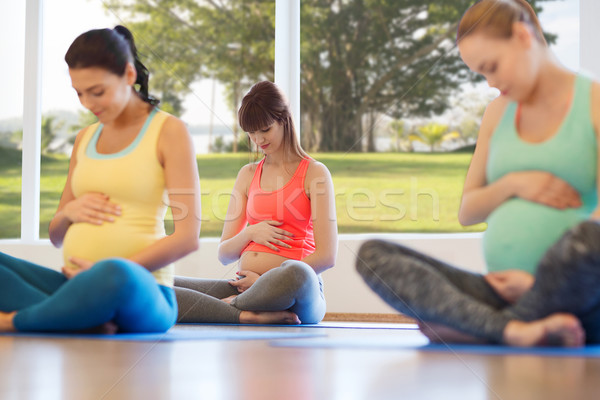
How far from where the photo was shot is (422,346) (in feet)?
2.68

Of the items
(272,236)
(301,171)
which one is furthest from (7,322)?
(301,171)

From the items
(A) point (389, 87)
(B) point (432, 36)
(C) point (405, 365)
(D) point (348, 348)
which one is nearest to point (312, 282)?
(D) point (348, 348)

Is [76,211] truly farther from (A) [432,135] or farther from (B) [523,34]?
(A) [432,135]

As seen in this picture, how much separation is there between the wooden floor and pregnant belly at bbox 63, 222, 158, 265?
12 cm

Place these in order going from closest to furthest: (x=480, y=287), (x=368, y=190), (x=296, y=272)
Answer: (x=480, y=287) → (x=296, y=272) → (x=368, y=190)

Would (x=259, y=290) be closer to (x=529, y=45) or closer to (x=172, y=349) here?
(x=172, y=349)

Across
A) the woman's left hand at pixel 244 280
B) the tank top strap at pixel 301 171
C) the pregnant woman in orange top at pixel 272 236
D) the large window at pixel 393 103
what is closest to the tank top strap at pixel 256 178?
the pregnant woman in orange top at pixel 272 236

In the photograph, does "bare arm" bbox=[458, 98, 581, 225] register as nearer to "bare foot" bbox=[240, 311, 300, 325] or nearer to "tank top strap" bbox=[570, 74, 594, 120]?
"tank top strap" bbox=[570, 74, 594, 120]

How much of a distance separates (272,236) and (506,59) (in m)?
0.87

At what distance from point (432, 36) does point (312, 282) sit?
125 centimetres

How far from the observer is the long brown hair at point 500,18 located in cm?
72

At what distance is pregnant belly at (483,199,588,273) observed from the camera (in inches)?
27.3

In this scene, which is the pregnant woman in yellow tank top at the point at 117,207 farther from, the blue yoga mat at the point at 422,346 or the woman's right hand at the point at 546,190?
the woman's right hand at the point at 546,190

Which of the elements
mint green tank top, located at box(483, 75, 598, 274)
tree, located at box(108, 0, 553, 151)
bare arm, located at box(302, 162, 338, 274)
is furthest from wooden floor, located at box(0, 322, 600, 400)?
tree, located at box(108, 0, 553, 151)
